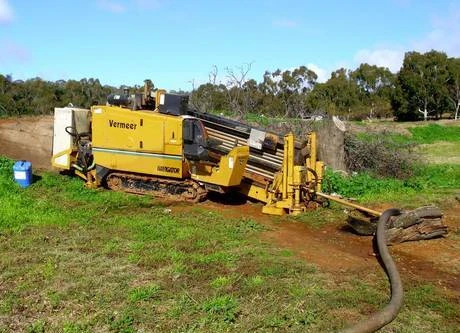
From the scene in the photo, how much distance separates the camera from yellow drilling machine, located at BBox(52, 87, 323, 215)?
10523mm

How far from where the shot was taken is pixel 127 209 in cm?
1041

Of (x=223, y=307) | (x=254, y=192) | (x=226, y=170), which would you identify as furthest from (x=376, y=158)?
(x=223, y=307)

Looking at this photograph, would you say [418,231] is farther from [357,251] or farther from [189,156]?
[189,156]

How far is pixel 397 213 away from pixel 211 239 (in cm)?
292

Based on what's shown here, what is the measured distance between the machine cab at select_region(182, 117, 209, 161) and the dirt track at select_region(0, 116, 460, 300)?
1054 mm

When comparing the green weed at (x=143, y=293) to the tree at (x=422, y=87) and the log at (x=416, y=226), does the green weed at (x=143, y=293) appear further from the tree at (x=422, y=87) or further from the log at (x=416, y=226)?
the tree at (x=422, y=87)

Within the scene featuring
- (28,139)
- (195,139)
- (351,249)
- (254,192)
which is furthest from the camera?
(28,139)

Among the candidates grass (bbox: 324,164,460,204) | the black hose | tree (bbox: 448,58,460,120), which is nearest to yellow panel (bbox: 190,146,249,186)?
grass (bbox: 324,164,460,204)

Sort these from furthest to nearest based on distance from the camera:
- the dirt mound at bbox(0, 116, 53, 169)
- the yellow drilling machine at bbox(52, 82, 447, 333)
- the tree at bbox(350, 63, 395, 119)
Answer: the tree at bbox(350, 63, 395, 119), the dirt mound at bbox(0, 116, 53, 169), the yellow drilling machine at bbox(52, 82, 447, 333)

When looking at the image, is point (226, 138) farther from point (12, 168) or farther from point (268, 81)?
point (268, 81)

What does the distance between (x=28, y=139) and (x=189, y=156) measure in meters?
8.96

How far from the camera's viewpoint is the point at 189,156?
10.9 m

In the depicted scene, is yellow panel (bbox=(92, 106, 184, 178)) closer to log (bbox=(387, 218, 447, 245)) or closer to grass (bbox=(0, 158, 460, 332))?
grass (bbox=(0, 158, 460, 332))

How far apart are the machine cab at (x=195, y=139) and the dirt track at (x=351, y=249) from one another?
105 cm
